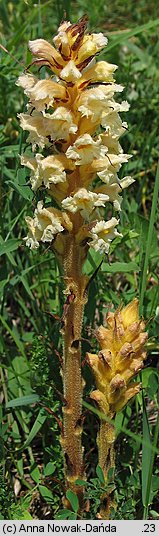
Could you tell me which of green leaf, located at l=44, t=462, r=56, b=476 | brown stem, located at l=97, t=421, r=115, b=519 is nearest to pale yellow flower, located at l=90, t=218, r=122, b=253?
brown stem, located at l=97, t=421, r=115, b=519

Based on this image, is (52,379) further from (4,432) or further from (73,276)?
(73,276)

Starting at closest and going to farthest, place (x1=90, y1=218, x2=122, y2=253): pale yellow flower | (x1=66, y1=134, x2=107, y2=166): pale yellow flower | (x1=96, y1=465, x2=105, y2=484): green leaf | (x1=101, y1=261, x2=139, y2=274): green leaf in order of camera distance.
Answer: (x1=66, y1=134, x2=107, y2=166): pale yellow flower
(x1=90, y1=218, x2=122, y2=253): pale yellow flower
(x1=96, y1=465, x2=105, y2=484): green leaf
(x1=101, y1=261, x2=139, y2=274): green leaf

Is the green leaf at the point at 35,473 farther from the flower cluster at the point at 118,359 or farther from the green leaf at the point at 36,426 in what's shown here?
the flower cluster at the point at 118,359

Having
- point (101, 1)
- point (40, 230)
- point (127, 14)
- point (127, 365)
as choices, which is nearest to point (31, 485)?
point (127, 365)

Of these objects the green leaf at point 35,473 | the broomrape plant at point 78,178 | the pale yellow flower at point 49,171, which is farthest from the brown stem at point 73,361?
the green leaf at point 35,473

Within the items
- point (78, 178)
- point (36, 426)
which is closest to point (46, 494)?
point (36, 426)

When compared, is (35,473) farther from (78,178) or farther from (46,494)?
(78,178)

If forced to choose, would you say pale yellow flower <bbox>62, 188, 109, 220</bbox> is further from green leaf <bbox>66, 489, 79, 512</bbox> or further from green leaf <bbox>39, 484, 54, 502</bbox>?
green leaf <bbox>39, 484, 54, 502</bbox>
